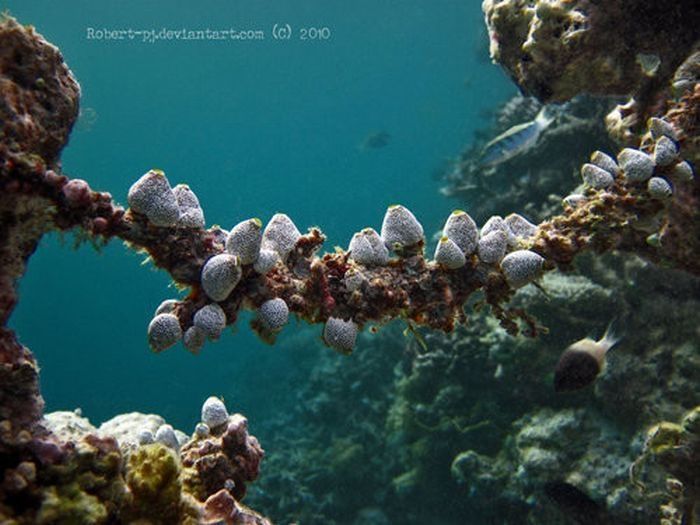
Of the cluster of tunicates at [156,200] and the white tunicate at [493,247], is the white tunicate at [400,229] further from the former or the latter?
the cluster of tunicates at [156,200]

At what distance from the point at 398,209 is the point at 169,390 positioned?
3171cm

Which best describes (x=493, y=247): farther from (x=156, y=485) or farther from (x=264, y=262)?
(x=156, y=485)

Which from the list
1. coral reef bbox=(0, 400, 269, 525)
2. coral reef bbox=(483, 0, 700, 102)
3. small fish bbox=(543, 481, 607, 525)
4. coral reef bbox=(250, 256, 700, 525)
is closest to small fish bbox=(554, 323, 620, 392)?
coral reef bbox=(250, 256, 700, 525)

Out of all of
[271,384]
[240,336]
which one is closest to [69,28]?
[240,336]

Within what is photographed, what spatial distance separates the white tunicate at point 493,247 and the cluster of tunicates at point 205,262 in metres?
1.12

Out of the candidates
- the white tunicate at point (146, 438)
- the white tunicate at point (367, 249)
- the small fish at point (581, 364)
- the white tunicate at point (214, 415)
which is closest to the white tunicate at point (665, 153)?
the white tunicate at point (367, 249)

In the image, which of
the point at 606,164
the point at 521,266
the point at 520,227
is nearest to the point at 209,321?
the point at 521,266

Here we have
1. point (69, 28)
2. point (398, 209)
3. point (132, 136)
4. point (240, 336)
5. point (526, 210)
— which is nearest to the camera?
point (398, 209)

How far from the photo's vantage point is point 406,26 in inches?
2608

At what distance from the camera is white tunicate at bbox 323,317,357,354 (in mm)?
2367

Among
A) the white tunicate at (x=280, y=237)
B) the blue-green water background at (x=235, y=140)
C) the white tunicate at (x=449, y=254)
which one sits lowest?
the white tunicate at (x=449, y=254)

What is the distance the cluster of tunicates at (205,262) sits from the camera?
2.13m

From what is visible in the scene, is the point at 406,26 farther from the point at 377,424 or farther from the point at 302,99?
the point at 377,424

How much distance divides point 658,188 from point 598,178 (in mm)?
325
